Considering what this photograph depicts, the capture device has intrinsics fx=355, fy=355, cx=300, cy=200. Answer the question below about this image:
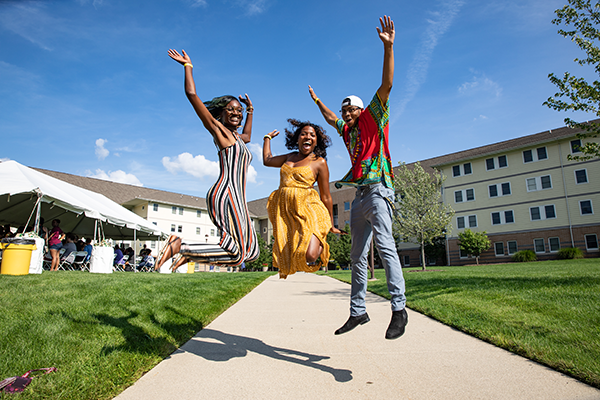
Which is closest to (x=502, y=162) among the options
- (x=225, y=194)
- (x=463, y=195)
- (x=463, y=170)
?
(x=463, y=170)

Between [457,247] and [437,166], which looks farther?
[437,166]

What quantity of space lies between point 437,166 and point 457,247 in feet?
34.0

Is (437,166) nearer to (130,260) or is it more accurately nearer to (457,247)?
(457,247)

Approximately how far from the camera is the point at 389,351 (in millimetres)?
3957

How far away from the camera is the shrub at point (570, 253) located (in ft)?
104

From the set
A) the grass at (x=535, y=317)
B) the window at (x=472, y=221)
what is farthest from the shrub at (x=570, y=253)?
the grass at (x=535, y=317)

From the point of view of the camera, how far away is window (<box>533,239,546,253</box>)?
3600 cm

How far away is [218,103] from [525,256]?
1523 inches

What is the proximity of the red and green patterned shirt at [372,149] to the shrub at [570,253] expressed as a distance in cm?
3713

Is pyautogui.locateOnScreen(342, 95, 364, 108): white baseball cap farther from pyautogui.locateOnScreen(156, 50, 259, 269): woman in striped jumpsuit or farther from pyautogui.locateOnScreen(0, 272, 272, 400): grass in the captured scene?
pyautogui.locateOnScreen(0, 272, 272, 400): grass

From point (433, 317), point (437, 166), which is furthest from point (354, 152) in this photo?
point (437, 166)

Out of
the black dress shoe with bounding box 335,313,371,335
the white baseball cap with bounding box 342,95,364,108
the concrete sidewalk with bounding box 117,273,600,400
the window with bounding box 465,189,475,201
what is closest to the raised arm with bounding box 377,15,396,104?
the white baseball cap with bounding box 342,95,364,108

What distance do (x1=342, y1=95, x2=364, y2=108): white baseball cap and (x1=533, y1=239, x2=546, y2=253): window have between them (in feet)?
132

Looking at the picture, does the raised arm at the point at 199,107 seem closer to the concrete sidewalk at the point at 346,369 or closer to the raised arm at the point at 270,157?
the raised arm at the point at 270,157
